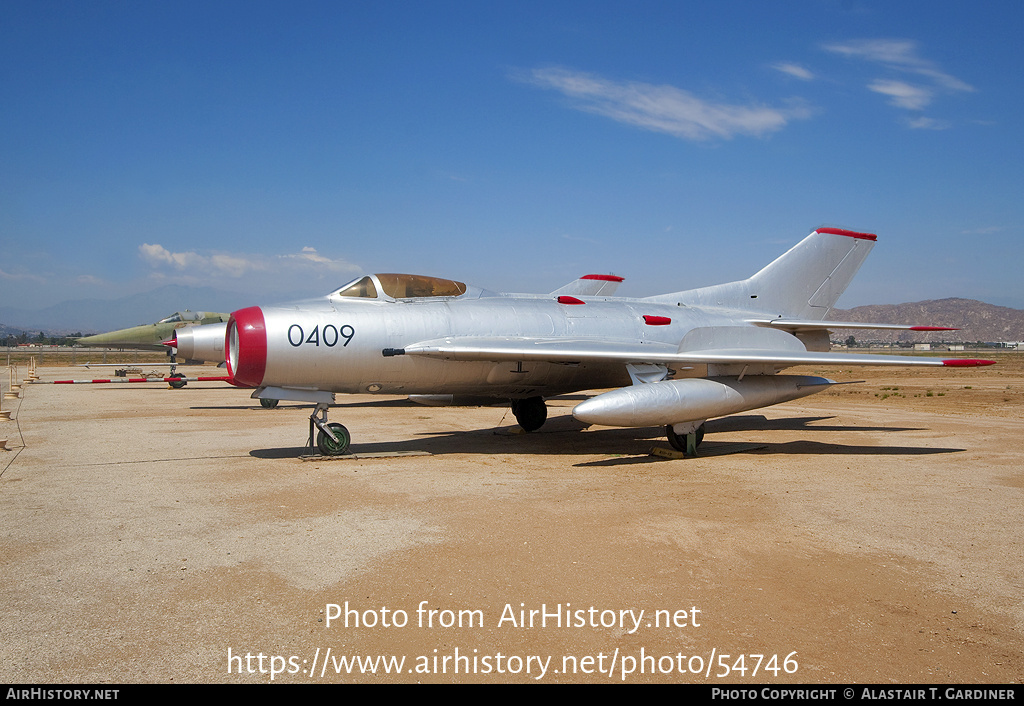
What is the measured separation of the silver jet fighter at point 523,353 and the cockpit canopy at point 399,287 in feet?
0.06

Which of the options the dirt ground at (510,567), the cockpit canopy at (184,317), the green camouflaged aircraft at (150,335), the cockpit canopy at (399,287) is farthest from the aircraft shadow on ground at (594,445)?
the green camouflaged aircraft at (150,335)

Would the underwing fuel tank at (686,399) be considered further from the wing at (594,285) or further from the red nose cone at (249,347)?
the wing at (594,285)

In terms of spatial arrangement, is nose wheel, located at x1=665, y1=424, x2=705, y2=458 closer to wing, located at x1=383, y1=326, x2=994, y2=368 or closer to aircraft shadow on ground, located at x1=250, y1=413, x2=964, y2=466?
aircraft shadow on ground, located at x1=250, y1=413, x2=964, y2=466

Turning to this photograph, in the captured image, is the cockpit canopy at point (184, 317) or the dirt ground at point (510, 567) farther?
the cockpit canopy at point (184, 317)

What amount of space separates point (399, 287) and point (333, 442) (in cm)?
257

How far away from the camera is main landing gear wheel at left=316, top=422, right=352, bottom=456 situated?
32.6 feet

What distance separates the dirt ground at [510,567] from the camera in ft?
11.7

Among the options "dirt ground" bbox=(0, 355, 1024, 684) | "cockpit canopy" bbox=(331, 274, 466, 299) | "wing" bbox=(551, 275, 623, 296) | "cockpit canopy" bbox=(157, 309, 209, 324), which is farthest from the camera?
"cockpit canopy" bbox=(157, 309, 209, 324)

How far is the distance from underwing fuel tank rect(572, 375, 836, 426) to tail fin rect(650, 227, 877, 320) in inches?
117

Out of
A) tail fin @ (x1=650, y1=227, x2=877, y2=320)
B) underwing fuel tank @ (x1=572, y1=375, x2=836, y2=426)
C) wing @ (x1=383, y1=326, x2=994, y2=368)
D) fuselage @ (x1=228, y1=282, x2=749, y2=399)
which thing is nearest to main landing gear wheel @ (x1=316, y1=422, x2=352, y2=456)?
fuselage @ (x1=228, y1=282, x2=749, y2=399)

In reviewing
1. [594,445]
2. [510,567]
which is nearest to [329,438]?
[594,445]
